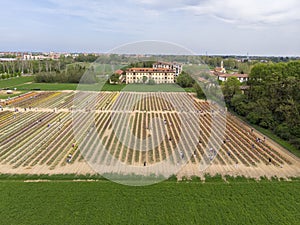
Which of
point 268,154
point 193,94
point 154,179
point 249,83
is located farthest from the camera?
point 193,94

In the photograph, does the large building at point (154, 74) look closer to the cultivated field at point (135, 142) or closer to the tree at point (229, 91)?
the tree at point (229, 91)

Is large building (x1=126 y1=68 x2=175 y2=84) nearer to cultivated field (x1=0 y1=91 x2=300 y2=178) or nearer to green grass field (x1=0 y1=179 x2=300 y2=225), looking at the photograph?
cultivated field (x1=0 y1=91 x2=300 y2=178)

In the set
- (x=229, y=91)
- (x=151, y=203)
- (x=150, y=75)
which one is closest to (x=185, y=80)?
(x=150, y=75)

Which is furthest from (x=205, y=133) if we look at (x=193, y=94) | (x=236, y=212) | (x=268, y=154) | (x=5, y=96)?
(x=5, y=96)

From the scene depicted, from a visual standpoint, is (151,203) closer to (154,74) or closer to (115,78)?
(115,78)

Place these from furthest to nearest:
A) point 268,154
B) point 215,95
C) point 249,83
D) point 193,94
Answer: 1. point 193,94
2. point 215,95
3. point 249,83
4. point 268,154

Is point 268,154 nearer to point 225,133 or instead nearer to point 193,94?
point 225,133

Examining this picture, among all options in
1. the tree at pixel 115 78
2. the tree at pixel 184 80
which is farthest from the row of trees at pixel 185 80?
the tree at pixel 115 78
